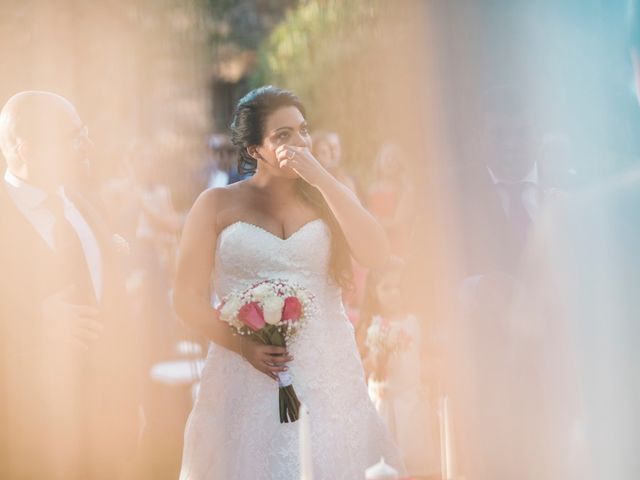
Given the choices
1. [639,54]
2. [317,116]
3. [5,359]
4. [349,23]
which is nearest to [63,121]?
[5,359]

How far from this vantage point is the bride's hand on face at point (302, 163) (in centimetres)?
283

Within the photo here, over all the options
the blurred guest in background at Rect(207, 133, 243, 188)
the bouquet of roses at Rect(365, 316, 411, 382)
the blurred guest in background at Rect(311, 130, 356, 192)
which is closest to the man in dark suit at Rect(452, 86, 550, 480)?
the bouquet of roses at Rect(365, 316, 411, 382)

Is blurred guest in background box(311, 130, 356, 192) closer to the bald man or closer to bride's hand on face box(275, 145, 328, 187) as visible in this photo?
the bald man

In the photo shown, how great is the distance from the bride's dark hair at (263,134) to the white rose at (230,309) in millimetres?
401

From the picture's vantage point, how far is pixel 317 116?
10.1 meters

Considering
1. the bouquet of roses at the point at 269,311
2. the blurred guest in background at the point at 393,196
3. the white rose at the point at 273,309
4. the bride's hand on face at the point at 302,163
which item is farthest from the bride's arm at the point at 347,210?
the blurred guest in background at the point at 393,196

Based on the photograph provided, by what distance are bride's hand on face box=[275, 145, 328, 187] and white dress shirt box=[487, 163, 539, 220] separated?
1.20 m

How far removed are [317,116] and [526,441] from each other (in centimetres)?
739

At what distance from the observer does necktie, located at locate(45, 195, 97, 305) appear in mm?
3107

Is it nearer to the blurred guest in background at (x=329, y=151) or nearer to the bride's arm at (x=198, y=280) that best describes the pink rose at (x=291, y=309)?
the bride's arm at (x=198, y=280)

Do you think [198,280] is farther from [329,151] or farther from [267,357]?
[329,151]

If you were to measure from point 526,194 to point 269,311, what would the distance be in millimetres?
1561

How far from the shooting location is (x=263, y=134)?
300 centimetres

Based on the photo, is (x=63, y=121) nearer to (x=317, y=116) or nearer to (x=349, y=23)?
(x=349, y=23)
